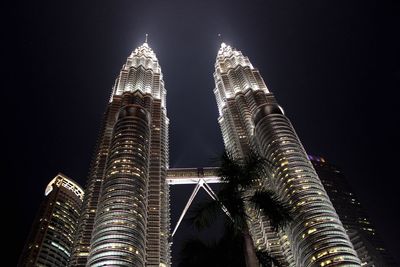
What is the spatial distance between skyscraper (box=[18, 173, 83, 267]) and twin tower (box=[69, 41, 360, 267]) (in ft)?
149

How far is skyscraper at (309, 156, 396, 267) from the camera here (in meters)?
147

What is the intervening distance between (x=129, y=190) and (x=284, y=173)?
4564 cm

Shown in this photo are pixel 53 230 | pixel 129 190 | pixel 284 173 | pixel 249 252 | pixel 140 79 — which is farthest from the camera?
pixel 140 79

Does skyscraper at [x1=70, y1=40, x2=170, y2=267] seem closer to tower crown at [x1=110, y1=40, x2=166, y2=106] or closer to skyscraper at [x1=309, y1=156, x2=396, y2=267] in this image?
tower crown at [x1=110, y1=40, x2=166, y2=106]

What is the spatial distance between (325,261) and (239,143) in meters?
63.7

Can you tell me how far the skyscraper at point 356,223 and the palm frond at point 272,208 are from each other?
442 feet

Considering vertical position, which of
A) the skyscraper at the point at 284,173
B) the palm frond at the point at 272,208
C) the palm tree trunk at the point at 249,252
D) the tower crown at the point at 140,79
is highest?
the tower crown at the point at 140,79

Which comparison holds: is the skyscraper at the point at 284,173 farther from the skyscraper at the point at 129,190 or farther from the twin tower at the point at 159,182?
the skyscraper at the point at 129,190

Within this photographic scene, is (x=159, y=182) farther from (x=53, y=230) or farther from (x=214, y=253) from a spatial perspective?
(x=214, y=253)

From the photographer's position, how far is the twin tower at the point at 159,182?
10038cm

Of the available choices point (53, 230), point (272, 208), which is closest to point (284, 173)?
point (272, 208)

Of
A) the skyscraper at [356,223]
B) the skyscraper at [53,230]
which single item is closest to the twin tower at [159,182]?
the skyscraper at [53,230]

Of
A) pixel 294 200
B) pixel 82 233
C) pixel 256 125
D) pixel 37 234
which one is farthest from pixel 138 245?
pixel 37 234

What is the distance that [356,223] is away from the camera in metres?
176
